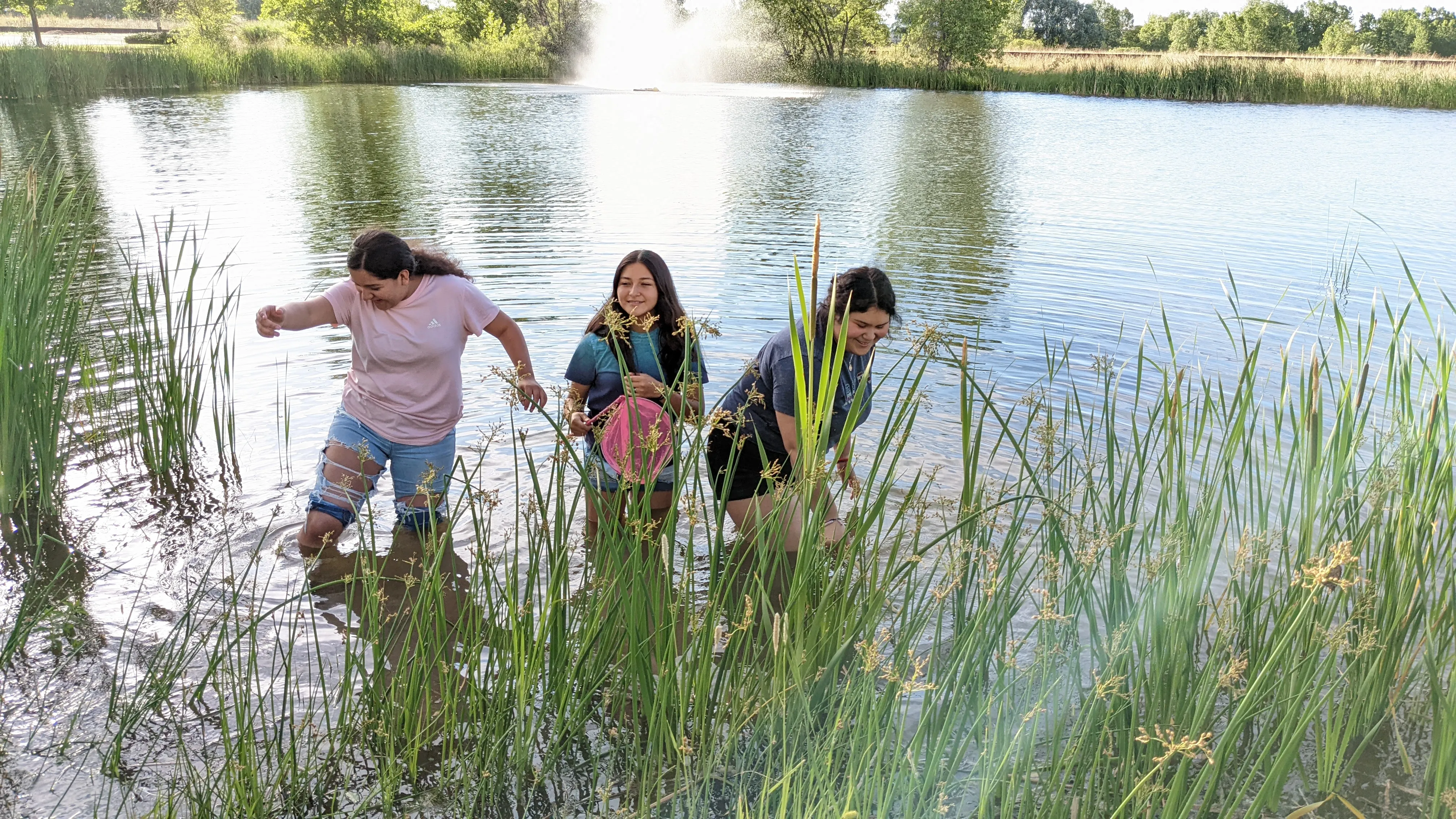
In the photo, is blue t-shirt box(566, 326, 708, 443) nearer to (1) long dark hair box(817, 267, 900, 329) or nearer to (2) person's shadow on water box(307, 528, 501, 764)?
(1) long dark hair box(817, 267, 900, 329)

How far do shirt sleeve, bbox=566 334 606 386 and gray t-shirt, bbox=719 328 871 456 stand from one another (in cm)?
56

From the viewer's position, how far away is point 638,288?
3.90 m

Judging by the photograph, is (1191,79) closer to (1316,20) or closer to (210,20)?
(210,20)

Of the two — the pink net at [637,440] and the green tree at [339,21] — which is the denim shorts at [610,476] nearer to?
the pink net at [637,440]

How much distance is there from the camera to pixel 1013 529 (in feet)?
7.92

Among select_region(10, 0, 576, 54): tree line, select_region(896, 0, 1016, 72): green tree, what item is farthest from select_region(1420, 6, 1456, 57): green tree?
select_region(10, 0, 576, 54): tree line

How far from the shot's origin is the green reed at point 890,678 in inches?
79.0

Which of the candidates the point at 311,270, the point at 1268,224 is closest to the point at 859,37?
the point at 1268,224

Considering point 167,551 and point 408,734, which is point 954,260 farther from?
point 408,734

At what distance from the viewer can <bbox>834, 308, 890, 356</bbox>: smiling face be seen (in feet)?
11.3

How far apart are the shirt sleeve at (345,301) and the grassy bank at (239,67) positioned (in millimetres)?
25604

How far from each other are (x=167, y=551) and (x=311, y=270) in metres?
5.19

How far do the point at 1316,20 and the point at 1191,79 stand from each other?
205 feet

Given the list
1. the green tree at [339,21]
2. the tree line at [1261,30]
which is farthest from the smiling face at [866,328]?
the tree line at [1261,30]
